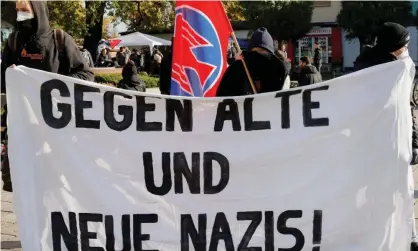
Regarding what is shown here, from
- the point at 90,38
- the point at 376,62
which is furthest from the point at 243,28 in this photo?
the point at 376,62

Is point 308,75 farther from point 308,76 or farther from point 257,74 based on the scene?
point 257,74

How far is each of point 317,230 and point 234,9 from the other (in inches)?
1693

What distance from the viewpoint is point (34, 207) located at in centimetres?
340

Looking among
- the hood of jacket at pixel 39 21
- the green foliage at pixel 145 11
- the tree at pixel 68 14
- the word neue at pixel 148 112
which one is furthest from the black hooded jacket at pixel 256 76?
the green foliage at pixel 145 11

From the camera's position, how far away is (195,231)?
3.39 metres

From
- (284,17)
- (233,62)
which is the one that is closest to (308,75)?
(233,62)

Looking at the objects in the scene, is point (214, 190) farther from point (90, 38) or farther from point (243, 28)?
point (243, 28)

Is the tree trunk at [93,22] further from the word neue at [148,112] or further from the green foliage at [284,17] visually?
the word neue at [148,112]

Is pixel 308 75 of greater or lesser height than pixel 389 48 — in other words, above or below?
below

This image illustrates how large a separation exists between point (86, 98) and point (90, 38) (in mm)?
30624

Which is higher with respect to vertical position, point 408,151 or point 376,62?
point 376,62

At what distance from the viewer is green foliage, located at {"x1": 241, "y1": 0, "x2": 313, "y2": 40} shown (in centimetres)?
3972

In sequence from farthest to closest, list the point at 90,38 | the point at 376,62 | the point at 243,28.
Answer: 1. the point at 243,28
2. the point at 90,38
3. the point at 376,62

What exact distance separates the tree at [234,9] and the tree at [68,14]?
12.8 metres
